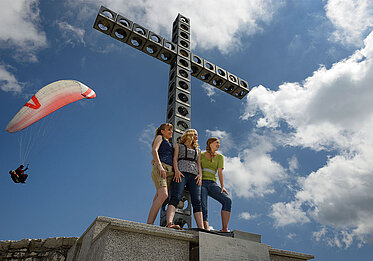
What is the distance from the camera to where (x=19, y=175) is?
9469 mm

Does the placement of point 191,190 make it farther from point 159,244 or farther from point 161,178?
point 159,244

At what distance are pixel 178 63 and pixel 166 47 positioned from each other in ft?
1.70

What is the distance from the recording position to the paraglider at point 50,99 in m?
8.19

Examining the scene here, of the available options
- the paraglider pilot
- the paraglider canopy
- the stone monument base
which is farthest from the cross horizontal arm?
the paraglider pilot

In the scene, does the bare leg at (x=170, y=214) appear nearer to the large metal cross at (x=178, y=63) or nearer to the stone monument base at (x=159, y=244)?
the stone monument base at (x=159, y=244)

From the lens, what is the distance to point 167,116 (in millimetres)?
6125

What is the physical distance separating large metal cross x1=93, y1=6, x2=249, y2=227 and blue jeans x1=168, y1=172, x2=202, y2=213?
52.8 inches

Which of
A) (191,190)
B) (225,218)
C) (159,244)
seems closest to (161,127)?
(191,190)

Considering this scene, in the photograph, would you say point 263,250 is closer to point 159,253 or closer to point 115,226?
point 159,253

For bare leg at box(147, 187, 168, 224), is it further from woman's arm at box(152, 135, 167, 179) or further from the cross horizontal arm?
the cross horizontal arm

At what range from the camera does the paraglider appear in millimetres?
8188

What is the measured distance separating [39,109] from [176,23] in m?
4.89

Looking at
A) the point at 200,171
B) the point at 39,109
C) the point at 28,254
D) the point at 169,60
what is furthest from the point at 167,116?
the point at 39,109

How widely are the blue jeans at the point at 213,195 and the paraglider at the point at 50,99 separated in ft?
18.4
